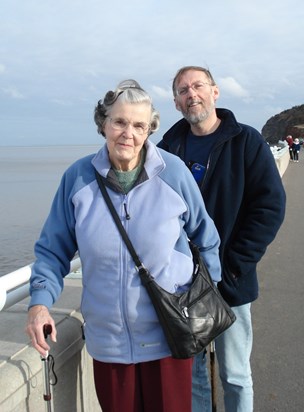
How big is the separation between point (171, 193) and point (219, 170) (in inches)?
25.2

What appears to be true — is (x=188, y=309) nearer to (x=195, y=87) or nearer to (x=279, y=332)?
(x=195, y=87)

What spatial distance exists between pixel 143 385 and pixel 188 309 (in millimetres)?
440

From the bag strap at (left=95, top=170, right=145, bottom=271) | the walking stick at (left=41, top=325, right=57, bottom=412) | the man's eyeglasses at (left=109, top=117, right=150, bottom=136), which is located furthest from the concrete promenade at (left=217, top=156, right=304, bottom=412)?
the man's eyeglasses at (left=109, top=117, right=150, bottom=136)

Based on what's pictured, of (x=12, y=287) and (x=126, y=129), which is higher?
(x=126, y=129)

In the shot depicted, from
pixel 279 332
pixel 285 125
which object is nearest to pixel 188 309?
pixel 279 332

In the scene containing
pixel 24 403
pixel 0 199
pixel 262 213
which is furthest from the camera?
pixel 0 199

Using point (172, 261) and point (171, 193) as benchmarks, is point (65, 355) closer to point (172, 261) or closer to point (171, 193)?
point (172, 261)

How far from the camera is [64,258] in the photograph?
2.40 m

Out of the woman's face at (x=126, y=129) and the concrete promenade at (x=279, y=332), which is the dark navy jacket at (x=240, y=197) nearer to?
the woman's face at (x=126, y=129)

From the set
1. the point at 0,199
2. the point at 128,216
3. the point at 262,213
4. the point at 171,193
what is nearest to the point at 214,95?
the point at 262,213

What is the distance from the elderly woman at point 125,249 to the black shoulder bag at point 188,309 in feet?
0.12

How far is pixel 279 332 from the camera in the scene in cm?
471

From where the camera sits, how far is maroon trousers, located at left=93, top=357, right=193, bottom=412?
A: 230 centimetres

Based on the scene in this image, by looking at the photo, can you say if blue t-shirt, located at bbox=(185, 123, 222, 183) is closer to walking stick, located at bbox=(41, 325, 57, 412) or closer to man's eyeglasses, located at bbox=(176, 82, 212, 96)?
man's eyeglasses, located at bbox=(176, 82, 212, 96)
